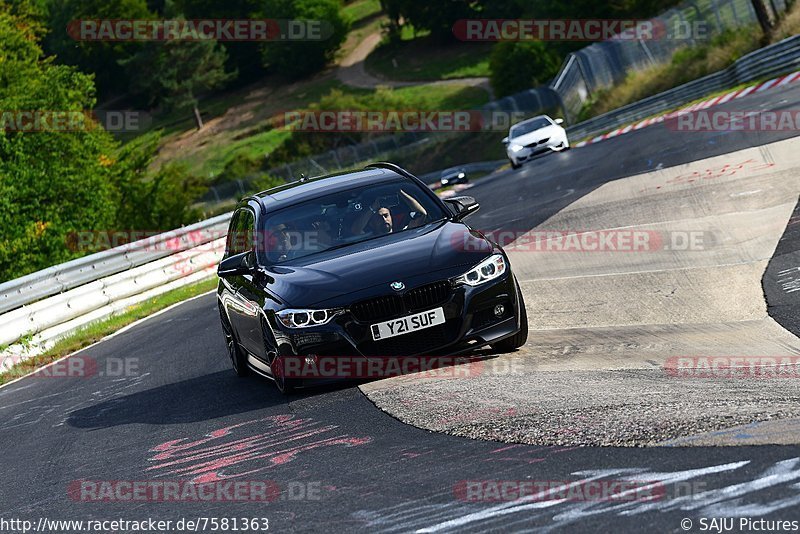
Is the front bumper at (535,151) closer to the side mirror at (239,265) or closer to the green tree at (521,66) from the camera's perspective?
the side mirror at (239,265)

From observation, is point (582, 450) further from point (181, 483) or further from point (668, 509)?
point (181, 483)

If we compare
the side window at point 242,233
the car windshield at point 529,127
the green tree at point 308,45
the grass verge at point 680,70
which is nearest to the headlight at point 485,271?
the side window at point 242,233

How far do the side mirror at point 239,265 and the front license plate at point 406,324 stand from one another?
1.72 m

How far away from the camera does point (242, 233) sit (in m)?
11.2

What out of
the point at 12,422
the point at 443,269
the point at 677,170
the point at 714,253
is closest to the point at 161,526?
the point at 443,269

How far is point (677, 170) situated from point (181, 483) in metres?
13.2

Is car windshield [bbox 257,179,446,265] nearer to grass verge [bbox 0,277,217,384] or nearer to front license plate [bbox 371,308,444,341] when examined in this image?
front license plate [bbox 371,308,444,341]

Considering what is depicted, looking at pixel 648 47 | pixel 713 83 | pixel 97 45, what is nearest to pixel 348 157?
pixel 648 47

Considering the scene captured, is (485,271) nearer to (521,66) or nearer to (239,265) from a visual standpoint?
(239,265)

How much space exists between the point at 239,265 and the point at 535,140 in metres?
26.0

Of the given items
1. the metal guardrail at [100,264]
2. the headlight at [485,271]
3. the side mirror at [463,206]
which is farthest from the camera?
the metal guardrail at [100,264]

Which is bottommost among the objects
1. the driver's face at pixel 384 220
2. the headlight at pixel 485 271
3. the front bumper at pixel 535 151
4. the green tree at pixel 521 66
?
the headlight at pixel 485 271

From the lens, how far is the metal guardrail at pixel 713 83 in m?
31.7

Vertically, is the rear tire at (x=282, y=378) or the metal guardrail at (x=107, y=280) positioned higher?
the metal guardrail at (x=107, y=280)
